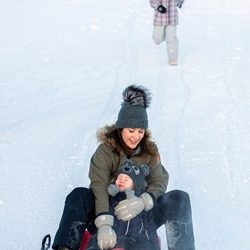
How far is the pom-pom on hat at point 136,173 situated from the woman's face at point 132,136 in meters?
0.10

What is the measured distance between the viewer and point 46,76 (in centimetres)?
688

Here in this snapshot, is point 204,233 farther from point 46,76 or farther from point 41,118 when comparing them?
point 46,76

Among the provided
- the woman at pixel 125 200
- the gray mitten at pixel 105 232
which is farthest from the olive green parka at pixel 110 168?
the gray mitten at pixel 105 232

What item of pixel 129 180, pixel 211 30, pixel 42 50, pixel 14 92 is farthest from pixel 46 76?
pixel 129 180

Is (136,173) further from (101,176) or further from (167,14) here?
(167,14)

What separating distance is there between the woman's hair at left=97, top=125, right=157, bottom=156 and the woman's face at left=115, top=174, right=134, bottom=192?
159 millimetres

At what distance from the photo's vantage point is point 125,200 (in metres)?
2.89

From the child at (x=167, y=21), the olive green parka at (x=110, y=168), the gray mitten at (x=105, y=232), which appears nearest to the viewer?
the gray mitten at (x=105, y=232)

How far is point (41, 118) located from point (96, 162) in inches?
99.3

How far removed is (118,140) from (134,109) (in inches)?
7.9

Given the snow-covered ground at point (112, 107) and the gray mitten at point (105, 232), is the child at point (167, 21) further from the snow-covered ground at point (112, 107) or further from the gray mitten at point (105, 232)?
the gray mitten at point (105, 232)

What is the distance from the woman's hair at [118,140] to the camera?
10.4 feet

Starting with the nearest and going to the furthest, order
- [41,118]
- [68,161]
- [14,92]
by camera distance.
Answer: [68,161] < [41,118] < [14,92]

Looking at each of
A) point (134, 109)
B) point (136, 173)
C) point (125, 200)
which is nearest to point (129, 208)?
point (125, 200)
